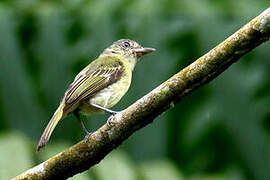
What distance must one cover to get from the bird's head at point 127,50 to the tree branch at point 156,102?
1.75 meters

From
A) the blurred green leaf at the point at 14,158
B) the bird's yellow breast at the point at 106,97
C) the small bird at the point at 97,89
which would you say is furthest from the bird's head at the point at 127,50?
the blurred green leaf at the point at 14,158

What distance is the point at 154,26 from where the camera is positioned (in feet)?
15.5

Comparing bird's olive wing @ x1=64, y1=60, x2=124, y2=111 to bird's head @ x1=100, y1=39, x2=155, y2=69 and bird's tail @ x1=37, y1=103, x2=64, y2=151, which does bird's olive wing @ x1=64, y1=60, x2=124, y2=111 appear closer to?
bird's tail @ x1=37, y1=103, x2=64, y2=151

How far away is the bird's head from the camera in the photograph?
4707 mm

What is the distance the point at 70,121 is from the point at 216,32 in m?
1.42

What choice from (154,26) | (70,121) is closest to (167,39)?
(154,26)

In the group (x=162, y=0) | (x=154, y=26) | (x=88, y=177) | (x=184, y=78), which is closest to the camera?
(x=184, y=78)

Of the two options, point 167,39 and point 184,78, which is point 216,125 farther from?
point 184,78

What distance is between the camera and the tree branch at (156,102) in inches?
101

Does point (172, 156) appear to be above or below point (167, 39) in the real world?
below

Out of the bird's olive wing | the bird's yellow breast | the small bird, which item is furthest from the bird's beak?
the bird's yellow breast

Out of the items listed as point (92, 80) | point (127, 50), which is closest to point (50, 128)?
point (92, 80)

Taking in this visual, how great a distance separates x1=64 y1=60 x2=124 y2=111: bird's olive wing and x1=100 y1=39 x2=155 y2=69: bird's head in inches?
11.5

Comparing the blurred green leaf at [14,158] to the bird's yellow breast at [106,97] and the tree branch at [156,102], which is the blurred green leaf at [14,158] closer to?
the tree branch at [156,102]
